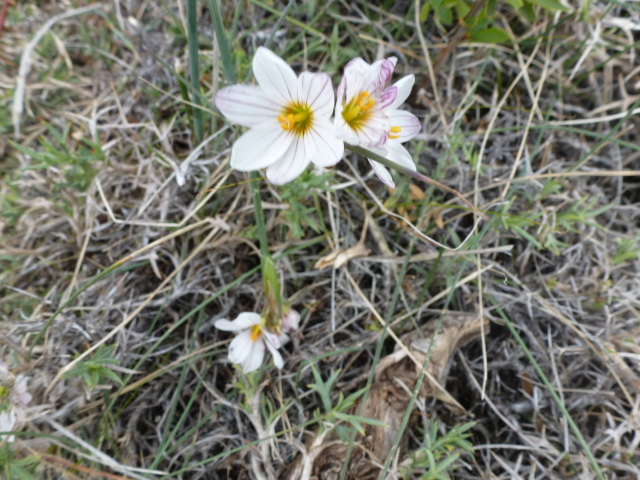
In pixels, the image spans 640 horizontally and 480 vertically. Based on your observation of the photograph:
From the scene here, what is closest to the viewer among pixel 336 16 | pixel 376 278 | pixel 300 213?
pixel 300 213

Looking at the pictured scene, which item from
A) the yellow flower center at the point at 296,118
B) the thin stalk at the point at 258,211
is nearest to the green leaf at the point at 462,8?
the yellow flower center at the point at 296,118

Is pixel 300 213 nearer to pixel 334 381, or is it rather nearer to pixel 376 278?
pixel 376 278

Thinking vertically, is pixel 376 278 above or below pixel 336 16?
below

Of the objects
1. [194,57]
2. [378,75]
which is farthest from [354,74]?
[194,57]

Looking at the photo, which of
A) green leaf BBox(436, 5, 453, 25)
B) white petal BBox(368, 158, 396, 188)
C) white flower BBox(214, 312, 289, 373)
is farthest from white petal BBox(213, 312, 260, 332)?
green leaf BBox(436, 5, 453, 25)

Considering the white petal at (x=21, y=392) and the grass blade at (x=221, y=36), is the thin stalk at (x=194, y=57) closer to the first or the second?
the grass blade at (x=221, y=36)

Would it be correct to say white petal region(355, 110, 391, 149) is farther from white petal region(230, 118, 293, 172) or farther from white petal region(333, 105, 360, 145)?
white petal region(230, 118, 293, 172)

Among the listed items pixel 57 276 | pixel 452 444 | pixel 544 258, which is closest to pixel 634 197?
pixel 544 258
